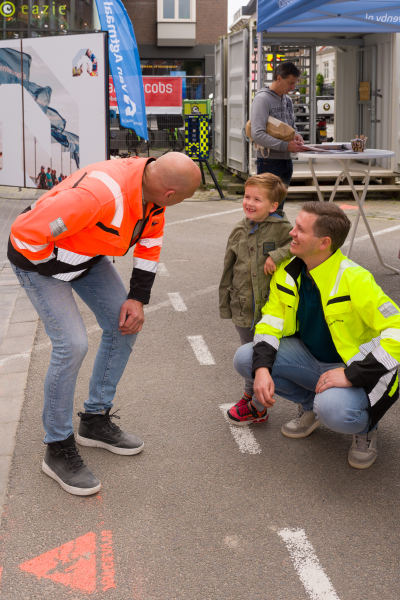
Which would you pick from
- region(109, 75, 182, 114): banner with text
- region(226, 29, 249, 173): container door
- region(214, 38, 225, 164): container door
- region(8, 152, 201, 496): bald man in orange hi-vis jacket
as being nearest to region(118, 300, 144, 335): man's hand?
region(8, 152, 201, 496): bald man in orange hi-vis jacket

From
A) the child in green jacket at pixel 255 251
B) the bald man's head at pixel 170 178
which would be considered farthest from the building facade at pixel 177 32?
the bald man's head at pixel 170 178

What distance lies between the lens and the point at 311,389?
343 centimetres

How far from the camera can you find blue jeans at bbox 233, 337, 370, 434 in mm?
3023

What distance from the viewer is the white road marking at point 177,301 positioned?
19.7 ft

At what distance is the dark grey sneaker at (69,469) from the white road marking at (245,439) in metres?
0.82

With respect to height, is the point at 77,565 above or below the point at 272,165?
below

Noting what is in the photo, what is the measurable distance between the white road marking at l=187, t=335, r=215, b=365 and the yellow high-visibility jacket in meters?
1.37

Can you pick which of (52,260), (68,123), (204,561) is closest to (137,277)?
(52,260)

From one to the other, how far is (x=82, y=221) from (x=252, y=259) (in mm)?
1137

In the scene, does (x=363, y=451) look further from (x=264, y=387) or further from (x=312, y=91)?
(x=312, y=91)

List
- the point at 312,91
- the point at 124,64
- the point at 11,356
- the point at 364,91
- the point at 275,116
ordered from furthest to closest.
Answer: the point at 312,91, the point at 364,91, the point at 124,64, the point at 275,116, the point at 11,356

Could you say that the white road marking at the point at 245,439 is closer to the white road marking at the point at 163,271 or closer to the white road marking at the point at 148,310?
the white road marking at the point at 148,310

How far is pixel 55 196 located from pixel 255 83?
401 inches

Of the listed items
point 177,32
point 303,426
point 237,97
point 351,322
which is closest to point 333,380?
point 351,322
